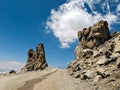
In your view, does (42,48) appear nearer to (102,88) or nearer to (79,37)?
(79,37)

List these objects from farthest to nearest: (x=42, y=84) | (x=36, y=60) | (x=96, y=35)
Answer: (x=36, y=60) < (x=96, y=35) < (x=42, y=84)

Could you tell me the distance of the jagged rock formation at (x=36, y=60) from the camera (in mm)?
99012

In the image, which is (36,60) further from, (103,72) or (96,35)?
(103,72)

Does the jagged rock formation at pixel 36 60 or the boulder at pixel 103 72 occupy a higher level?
the jagged rock formation at pixel 36 60

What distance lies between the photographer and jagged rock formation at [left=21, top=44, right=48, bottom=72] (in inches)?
3898

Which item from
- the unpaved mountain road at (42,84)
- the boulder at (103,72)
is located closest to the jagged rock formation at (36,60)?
the unpaved mountain road at (42,84)

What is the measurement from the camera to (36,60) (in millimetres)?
103188

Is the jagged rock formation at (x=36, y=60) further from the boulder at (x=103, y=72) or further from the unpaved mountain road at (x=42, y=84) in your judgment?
the boulder at (x=103, y=72)

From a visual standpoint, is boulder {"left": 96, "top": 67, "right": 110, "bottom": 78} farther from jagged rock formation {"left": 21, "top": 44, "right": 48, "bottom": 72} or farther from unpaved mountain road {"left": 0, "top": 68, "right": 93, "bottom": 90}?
jagged rock formation {"left": 21, "top": 44, "right": 48, "bottom": 72}

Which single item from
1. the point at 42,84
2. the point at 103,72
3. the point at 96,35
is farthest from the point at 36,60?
the point at 103,72

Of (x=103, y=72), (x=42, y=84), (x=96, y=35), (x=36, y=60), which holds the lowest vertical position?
(x=42, y=84)

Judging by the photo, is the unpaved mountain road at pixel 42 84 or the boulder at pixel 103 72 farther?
the boulder at pixel 103 72

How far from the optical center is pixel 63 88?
99.1 ft

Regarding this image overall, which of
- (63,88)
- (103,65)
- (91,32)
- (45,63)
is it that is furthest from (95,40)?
(63,88)
